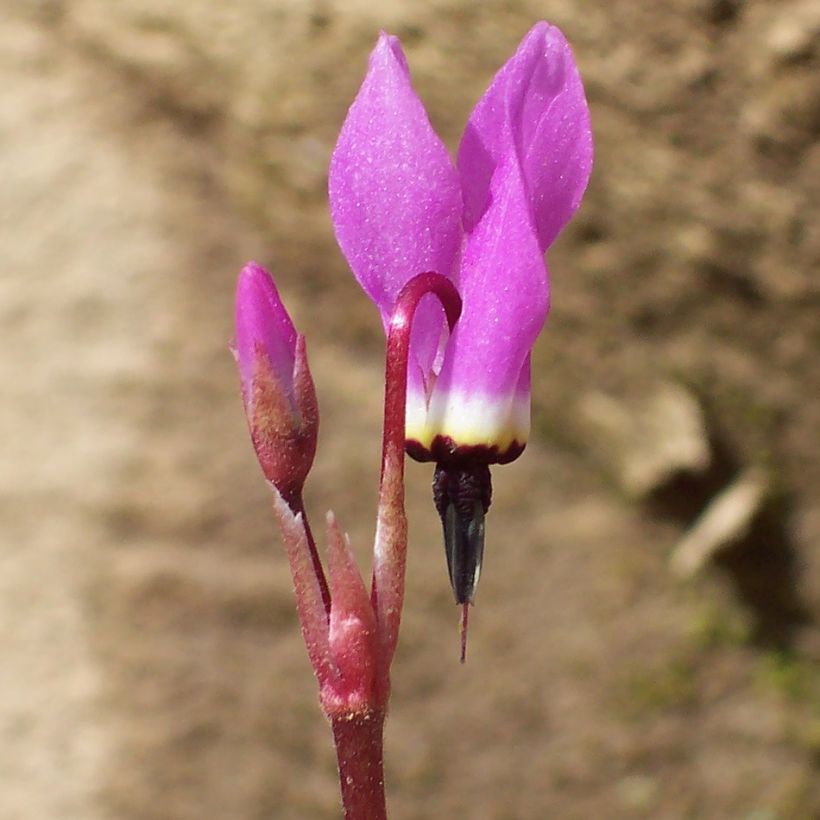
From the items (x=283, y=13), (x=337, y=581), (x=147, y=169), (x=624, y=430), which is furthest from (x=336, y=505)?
(x=337, y=581)

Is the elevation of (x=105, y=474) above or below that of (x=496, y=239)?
above

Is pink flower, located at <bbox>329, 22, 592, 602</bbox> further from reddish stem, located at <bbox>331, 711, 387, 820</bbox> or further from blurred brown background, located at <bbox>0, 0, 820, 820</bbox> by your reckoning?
blurred brown background, located at <bbox>0, 0, 820, 820</bbox>

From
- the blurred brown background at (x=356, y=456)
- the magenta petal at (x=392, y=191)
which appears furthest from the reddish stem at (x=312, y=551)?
the blurred brown background at (x=356, y=456)

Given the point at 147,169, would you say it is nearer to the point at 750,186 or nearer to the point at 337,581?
the point at 750,186

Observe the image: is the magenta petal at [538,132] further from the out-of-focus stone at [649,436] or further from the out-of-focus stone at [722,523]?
the out-of-focus stone at [722,523]

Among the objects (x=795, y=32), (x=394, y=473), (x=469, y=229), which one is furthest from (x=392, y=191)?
(x=795, y=32)

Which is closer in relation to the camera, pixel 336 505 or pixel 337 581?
pixel 337 581

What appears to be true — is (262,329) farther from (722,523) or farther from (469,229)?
(722,523)
